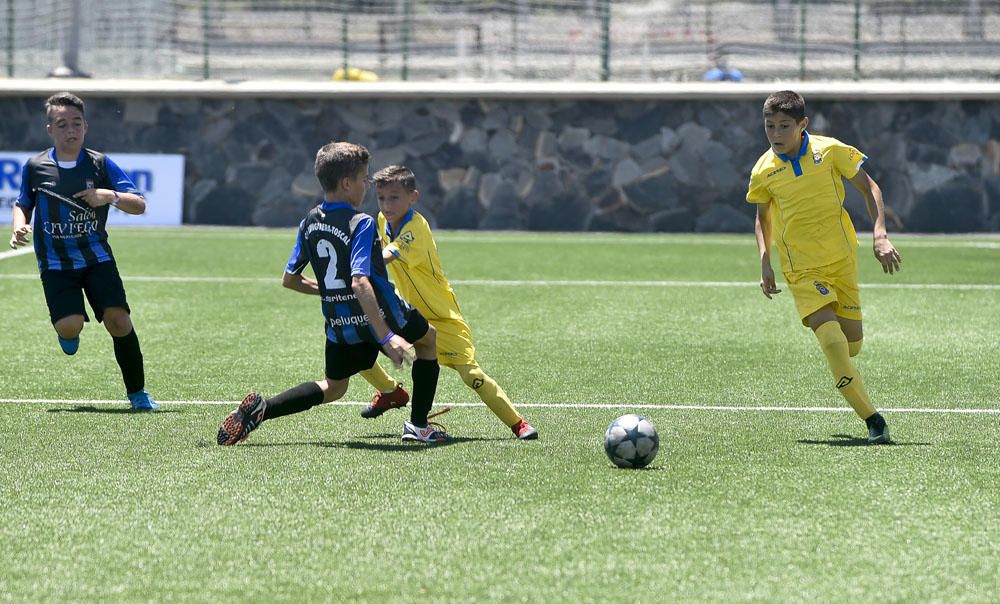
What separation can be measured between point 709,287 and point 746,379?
5034 millimetres

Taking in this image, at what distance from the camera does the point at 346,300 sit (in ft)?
21.6

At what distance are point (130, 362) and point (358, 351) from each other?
6.29 feet

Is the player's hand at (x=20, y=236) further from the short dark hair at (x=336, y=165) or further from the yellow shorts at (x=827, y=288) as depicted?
the yellow shorts at (x=827, y=288)

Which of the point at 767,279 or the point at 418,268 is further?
the point at 767,279

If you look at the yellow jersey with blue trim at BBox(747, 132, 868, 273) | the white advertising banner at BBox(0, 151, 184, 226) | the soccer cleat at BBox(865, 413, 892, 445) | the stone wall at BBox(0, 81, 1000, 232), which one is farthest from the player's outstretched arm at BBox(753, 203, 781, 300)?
the white advertising banner at BBox(0, 151, 184, 226)

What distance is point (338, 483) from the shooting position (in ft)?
19.5

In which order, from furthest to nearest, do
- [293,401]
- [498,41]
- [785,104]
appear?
1. [498,41]
2. [785,104]
3. [293,401]

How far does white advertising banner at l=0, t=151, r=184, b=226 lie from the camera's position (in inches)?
842

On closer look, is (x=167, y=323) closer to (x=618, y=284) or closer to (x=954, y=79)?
(x=618, y=284)

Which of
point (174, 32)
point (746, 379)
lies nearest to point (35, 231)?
point (746, 379)

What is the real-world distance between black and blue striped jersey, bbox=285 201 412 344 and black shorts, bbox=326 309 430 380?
0.15 feet

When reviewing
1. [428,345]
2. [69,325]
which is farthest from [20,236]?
[428,345]

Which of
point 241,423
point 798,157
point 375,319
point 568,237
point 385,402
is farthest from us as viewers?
point 568,237

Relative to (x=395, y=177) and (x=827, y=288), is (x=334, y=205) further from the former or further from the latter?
(x=827, y=288)
